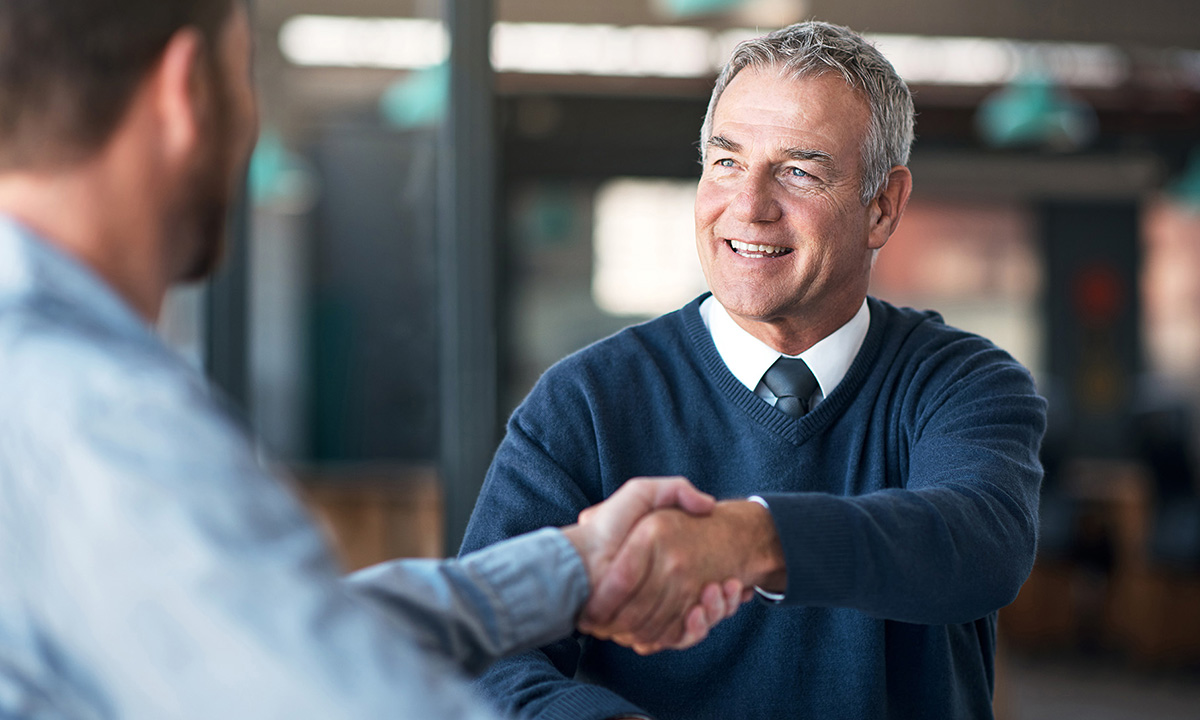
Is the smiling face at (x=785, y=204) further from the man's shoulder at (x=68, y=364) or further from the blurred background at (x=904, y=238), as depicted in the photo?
the blurred background at (x=904, y=238)

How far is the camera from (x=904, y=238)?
30.1ft

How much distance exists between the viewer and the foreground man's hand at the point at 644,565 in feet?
3.63

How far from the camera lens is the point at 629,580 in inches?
43.9

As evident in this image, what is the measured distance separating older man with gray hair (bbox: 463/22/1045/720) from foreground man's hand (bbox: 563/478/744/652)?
0.17 m

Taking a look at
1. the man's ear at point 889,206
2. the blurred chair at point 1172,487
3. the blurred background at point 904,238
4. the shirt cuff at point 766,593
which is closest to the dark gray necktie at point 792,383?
the man's ear at point 889,206

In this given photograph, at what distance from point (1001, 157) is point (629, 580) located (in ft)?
27.6

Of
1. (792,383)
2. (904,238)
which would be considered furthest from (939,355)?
(904,238)

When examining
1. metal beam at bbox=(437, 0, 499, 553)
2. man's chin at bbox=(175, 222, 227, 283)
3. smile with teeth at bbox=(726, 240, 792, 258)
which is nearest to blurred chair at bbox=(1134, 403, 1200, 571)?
metal beam at bbox=(437, 0, 499, 553)

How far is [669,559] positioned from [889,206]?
767 millimetres

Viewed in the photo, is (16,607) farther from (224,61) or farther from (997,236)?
(997,236)

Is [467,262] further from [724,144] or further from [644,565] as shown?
[644,565]

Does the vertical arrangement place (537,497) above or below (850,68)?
below

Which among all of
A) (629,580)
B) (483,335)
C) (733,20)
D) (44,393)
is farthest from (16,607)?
(733,20)

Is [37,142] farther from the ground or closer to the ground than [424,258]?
farther from the ground
